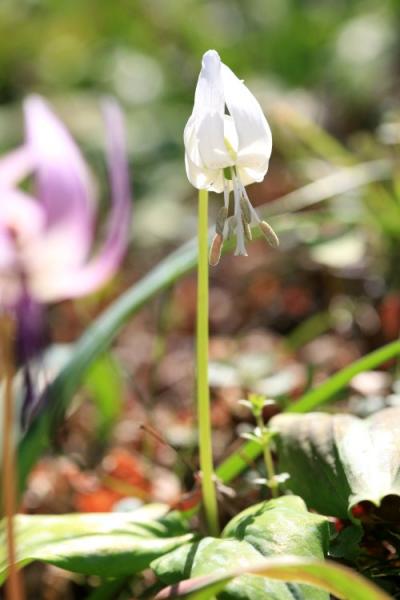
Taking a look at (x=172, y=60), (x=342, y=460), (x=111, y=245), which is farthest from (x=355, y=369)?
(x=172, y=60)

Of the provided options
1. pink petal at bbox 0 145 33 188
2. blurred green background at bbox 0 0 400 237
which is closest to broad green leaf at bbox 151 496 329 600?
pink petal at bbox 0 145 33 188

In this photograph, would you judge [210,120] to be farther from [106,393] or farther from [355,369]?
[106,393]

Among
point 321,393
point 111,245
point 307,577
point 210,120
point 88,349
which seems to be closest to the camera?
point 307,577

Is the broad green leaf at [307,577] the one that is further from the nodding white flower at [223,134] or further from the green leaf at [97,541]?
the nodding white flower at [223,134]

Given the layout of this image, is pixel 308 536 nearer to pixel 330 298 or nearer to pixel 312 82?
pixel 330 298

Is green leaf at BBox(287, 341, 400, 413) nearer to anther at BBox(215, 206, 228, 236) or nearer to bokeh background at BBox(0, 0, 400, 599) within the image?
bokeh background at BBox(0, 0, 400, 599)

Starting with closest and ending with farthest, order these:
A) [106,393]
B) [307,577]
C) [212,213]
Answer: [307,577] < [106,393] < [212,213]

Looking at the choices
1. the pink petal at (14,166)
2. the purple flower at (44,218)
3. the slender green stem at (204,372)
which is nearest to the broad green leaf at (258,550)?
the slender green stem at (204,372)
